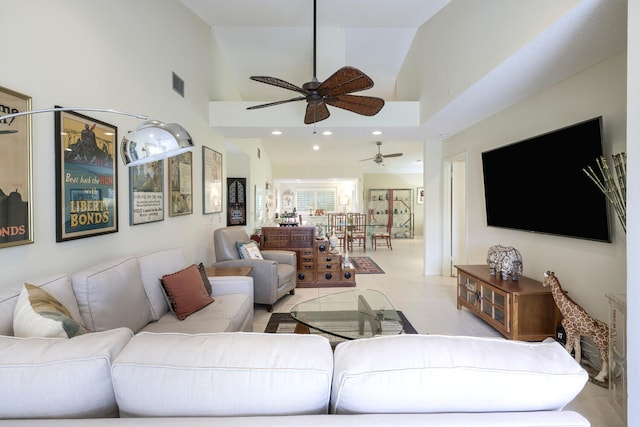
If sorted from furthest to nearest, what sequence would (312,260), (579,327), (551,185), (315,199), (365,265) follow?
(315,199) → (365,265) → (312,260) → (551,185) → (579,327)

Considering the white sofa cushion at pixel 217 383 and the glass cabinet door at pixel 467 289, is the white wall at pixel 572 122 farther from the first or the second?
the white sofa cushion at pixel 217 383

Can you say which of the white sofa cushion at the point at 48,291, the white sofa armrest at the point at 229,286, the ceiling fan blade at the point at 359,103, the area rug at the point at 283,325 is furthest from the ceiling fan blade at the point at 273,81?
the area rug at the point at 283,325

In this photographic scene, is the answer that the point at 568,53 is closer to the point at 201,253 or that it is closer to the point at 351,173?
the point at 201,253

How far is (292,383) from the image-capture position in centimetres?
74

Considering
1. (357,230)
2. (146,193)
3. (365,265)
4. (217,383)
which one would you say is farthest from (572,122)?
(357,230)

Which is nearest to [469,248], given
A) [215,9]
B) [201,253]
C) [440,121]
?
[440,121]

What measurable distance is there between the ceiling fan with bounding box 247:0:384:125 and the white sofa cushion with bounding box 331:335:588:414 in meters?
1.87

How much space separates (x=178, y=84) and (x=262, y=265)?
2.10m

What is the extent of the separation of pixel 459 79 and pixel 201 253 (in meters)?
3.42

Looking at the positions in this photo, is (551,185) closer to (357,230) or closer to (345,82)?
(345,82)

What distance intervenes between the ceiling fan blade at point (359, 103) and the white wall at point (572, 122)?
59.6 inches

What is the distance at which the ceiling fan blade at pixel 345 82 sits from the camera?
209 centimetres

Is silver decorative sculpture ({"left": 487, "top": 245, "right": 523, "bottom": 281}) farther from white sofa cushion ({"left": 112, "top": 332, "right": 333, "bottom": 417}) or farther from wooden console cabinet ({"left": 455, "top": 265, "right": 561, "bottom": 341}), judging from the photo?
white sofa cushion ({"left": 112, "top": 332, "right": 333, "bottom": 417})

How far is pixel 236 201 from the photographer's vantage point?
623cm
